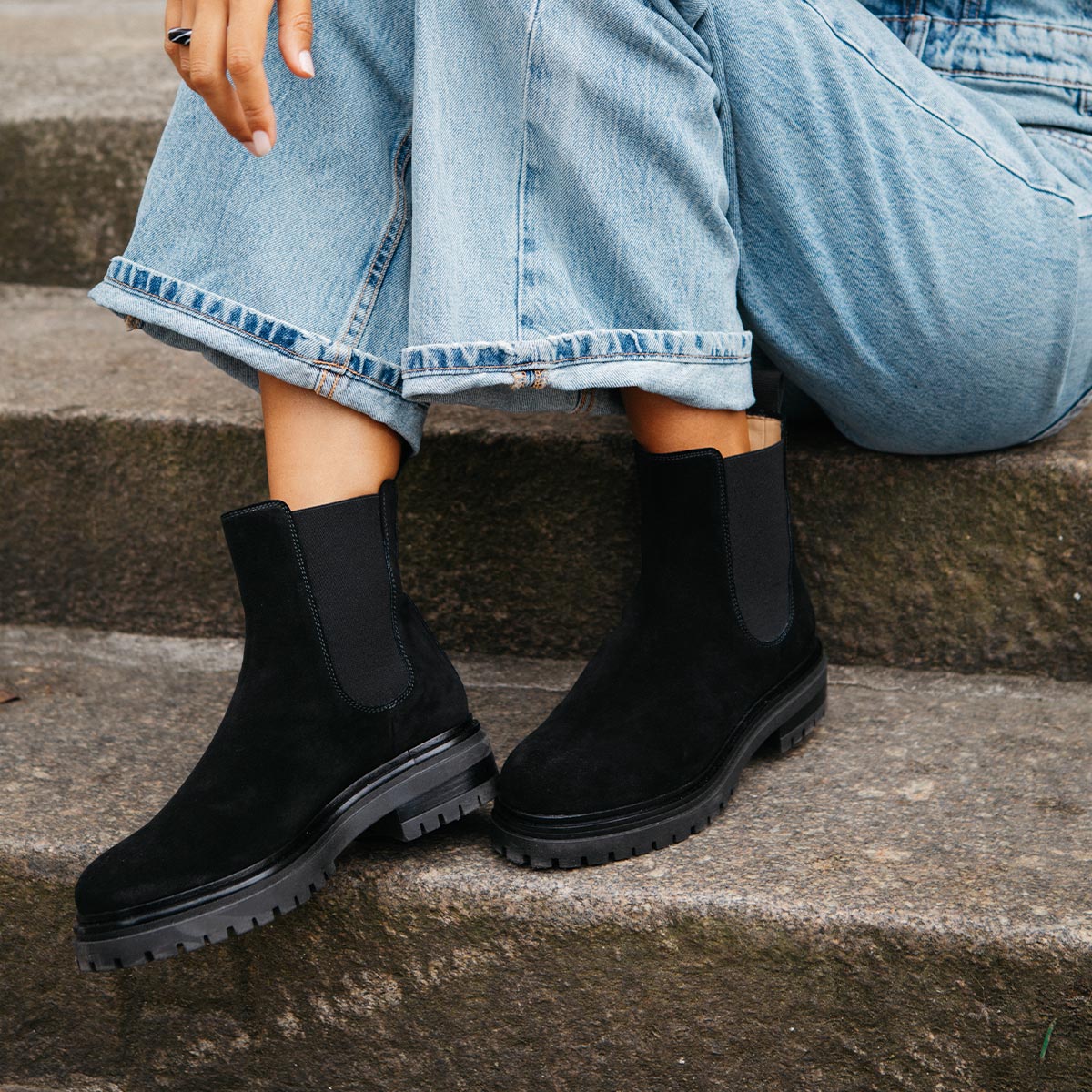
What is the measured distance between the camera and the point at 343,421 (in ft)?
2.81

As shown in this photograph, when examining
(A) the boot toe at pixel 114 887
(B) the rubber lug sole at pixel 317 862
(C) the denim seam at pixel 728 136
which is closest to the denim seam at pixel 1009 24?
(C) the denim seam at pixel 728 136

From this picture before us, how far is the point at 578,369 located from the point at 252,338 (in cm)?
24

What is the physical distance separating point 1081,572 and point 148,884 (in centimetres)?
85

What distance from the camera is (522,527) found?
115cm

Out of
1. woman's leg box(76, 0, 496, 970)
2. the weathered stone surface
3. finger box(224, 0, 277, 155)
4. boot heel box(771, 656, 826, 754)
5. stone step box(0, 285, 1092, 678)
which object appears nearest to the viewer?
finger box(224, 0, 277, 155)

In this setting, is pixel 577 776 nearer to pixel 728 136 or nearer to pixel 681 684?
pixel 681 684

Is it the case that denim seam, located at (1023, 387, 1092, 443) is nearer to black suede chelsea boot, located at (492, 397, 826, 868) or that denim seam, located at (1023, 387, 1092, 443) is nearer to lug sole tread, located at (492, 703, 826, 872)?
black suede chelsea boot, located at (492, 397, 826, 868)

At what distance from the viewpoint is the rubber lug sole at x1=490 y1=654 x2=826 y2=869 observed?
81 cm

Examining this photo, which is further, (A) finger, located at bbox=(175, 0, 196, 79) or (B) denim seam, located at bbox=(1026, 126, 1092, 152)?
(B) denim seam, located at bbox=(1026, 126, 1092, 152)

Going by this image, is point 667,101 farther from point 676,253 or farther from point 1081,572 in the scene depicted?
point 1081,572

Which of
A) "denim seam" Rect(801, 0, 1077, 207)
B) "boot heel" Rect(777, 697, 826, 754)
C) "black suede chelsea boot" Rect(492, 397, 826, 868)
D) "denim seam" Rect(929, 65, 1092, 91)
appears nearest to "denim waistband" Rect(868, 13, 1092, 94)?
"denim seam" Rect(929, 65, 1092, 91)

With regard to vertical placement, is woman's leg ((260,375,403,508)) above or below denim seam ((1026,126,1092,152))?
below

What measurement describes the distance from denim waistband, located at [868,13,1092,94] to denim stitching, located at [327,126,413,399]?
1.54ft

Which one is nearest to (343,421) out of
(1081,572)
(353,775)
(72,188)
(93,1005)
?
(353,775)
